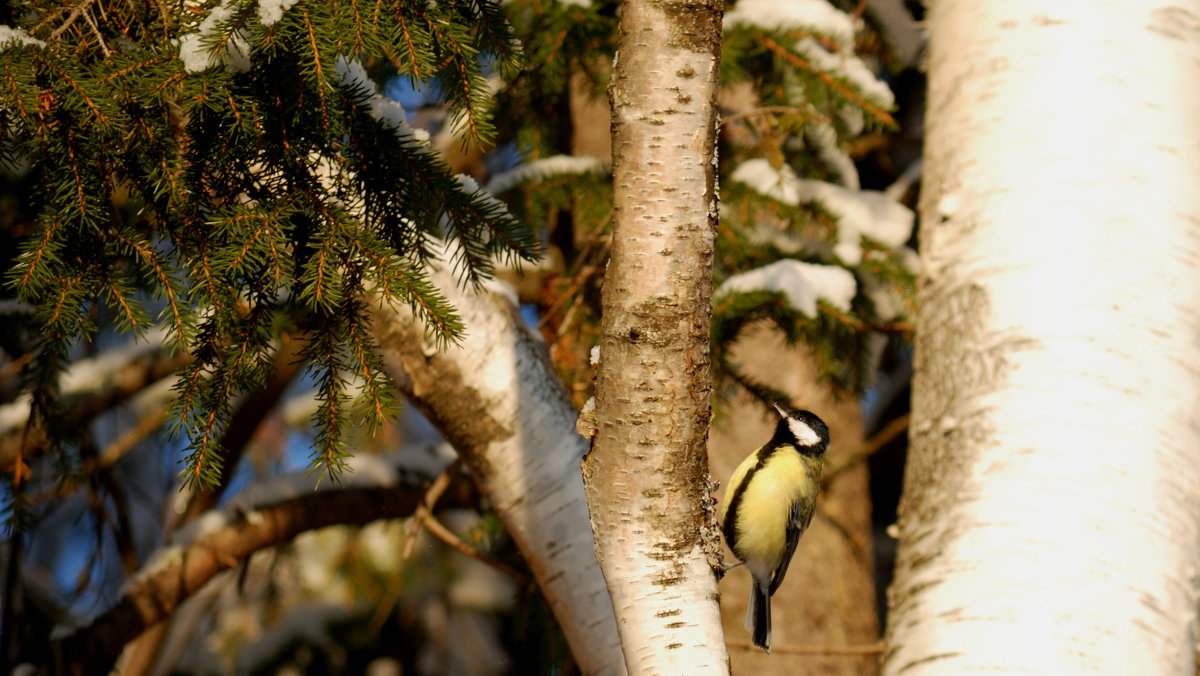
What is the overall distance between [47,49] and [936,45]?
2.34 meters

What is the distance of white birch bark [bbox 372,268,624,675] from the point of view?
7.06 feet

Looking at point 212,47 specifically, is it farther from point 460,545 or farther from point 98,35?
point 460,545

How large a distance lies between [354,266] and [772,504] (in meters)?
1.56

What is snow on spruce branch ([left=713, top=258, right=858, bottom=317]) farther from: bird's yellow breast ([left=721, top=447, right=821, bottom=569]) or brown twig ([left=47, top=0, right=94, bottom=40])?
brown twig ([left=47, top=0, right=94, bottom=40])

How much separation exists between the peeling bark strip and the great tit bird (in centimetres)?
128

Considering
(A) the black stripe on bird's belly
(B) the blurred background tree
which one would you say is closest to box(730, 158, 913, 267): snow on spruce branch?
(B) the blurred background tree

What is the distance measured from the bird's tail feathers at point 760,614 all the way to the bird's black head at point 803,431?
43cm

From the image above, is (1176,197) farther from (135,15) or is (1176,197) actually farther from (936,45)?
(135,15)

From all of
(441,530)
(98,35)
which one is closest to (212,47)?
(98,35)

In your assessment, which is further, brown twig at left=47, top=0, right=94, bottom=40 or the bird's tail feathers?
the bird's tail feathers

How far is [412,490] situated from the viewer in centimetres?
325

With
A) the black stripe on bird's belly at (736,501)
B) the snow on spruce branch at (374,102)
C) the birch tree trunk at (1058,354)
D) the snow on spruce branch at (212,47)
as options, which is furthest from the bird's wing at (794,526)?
the snow on spruce branch at (212,47)

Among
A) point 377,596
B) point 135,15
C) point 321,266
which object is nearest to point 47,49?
point 135,15

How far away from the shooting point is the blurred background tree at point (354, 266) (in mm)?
1501
